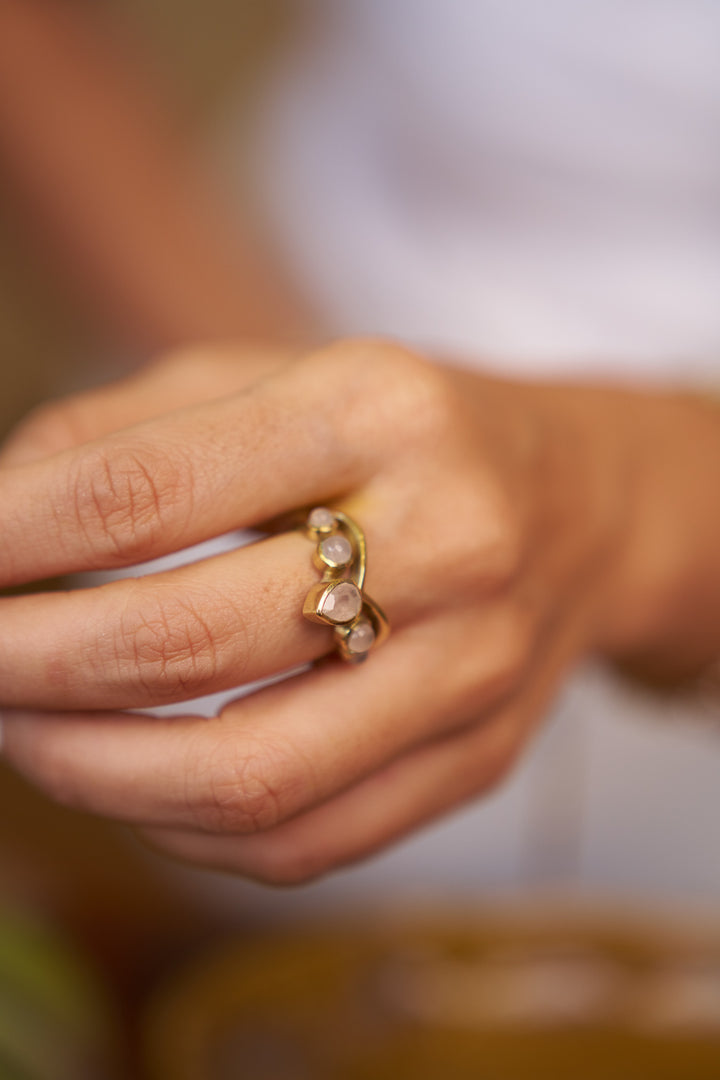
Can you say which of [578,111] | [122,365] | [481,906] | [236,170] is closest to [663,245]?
[578,111]

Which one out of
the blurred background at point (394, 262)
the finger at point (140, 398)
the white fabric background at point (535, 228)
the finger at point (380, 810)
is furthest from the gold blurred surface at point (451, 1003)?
the finger at point (140, 398)

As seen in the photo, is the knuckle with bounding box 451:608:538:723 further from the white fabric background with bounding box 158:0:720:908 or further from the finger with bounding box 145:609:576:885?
the white fabric background with bounding box 158:0:720:908

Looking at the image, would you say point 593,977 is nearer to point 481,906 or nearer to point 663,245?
point 481,906

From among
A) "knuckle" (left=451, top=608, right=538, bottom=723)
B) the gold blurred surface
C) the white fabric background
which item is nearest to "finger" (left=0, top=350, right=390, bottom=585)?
"knuckle" (left=451, top=608, right=538, bottom=723)

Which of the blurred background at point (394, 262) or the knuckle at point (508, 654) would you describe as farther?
the blurred background at point (394, 262)

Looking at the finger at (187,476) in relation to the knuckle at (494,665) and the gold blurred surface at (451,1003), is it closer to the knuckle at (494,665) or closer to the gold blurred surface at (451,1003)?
the knuckle at (494,665)

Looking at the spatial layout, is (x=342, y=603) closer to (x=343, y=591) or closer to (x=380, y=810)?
(x=343, y=591)
